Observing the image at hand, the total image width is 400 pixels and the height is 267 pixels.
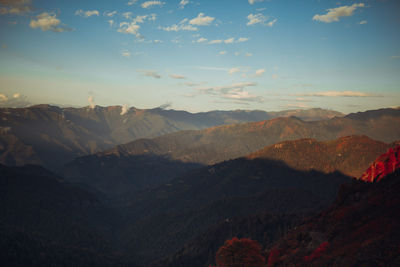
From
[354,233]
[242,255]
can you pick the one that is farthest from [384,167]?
[242,255]

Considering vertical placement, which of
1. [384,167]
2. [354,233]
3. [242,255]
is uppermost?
[384,167]

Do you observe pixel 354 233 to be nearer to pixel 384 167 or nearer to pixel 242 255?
pixel 384 167

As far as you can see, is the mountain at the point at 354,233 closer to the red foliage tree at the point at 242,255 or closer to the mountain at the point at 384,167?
the mountain at the point at 384,167

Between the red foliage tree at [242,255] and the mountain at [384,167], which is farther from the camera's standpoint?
the red foliage tree at [242,255]

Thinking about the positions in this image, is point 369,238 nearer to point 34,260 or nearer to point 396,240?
point 396,240

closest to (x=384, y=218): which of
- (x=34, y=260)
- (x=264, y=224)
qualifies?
(x=264, y=224)

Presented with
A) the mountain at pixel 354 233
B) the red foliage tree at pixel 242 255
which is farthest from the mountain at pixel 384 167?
the red foliage tree at pixel 242 255
